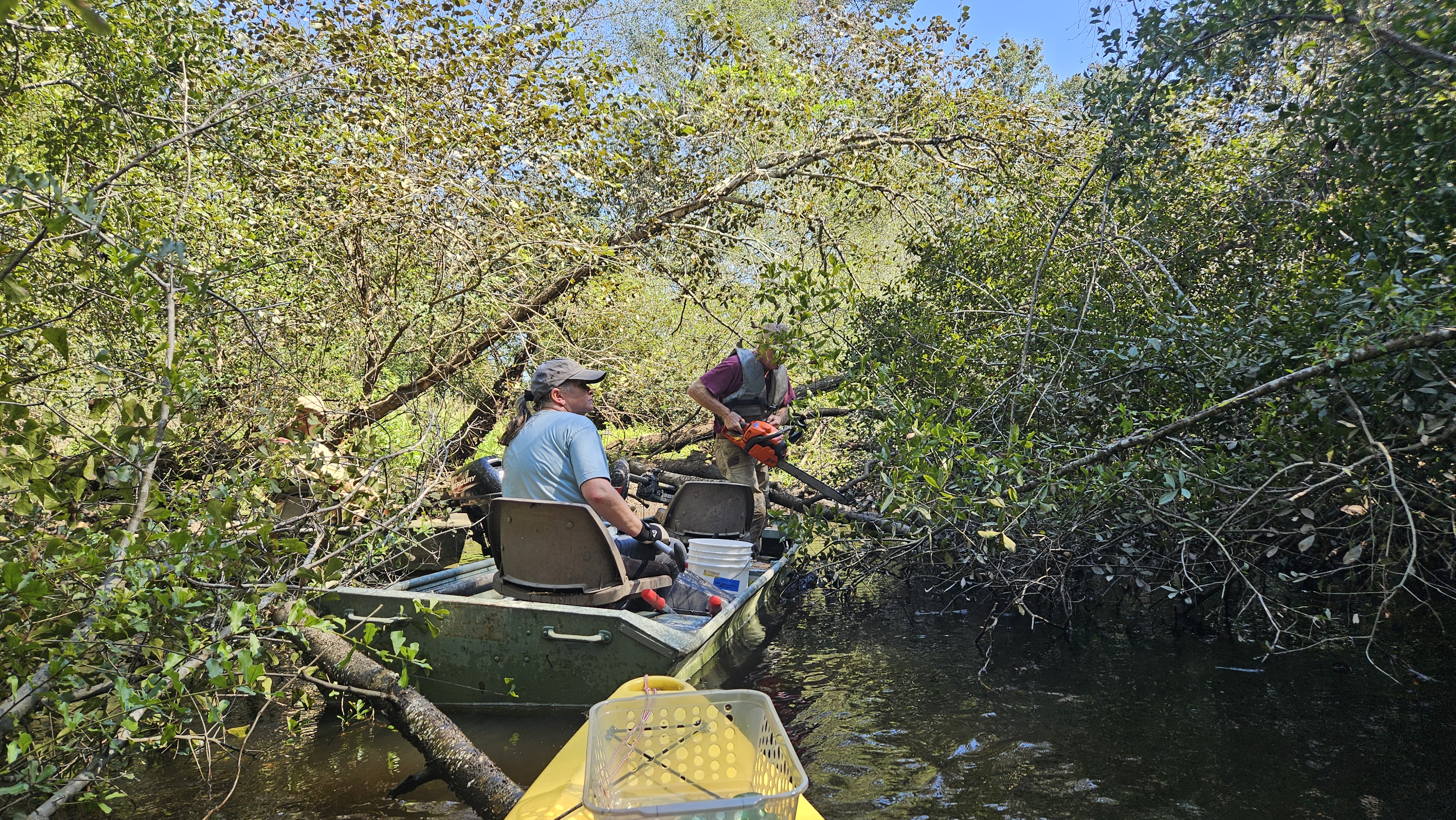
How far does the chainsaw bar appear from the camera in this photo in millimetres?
8008

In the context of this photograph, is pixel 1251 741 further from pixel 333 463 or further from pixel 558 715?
pixel 333 463

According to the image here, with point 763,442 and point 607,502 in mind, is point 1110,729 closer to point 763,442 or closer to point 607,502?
point 607,502

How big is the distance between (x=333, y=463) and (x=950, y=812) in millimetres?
3745

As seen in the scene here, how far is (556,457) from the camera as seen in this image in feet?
16.3

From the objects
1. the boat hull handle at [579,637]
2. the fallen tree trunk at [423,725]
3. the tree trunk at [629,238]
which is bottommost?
the fallen tree trunk at [423,725]

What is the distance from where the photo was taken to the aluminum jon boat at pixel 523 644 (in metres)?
4.61

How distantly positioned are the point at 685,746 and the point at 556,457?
237 centimetres

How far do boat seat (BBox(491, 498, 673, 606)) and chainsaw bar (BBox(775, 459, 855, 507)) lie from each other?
9.90 feet

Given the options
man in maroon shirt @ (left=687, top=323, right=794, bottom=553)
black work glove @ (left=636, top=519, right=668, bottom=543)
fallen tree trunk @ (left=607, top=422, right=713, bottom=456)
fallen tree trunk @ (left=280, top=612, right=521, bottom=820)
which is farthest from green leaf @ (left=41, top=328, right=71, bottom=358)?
fallen tree trunk @ (left=607, top=422, right=713, bottom=456)

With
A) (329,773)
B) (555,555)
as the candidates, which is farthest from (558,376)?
(329,773)

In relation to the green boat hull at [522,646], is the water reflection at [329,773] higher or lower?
lower

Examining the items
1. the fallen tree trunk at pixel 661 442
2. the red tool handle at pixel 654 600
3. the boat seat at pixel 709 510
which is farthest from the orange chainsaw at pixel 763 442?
the fallen tree trunk at pixel 661 442

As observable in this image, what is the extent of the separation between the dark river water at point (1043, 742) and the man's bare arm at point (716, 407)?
193 centimetres

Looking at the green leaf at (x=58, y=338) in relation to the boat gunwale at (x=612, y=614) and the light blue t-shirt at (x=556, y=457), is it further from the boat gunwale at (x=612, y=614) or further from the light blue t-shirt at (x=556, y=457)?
the light blue t-shirt at (x=556, y=457)
